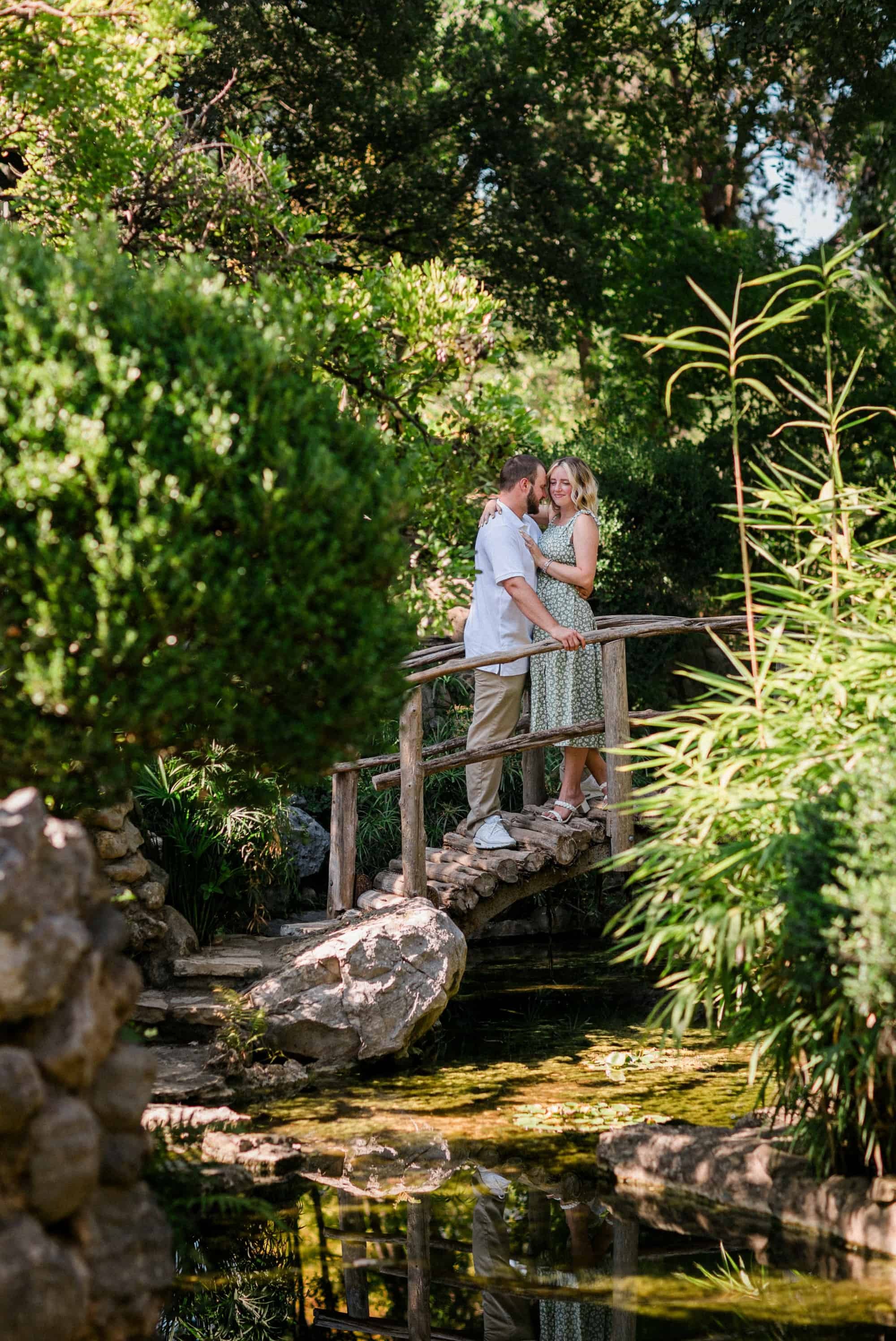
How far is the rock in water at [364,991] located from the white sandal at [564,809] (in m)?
1.48

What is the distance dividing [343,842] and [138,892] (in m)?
1.18

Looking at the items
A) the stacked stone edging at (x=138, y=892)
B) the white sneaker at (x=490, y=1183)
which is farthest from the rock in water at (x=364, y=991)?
the white sneaker at (x=490, y=1183)

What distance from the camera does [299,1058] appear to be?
21.1 ft

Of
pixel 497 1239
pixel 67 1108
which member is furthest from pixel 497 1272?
pixel 67 1108

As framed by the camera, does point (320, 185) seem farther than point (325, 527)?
Yes

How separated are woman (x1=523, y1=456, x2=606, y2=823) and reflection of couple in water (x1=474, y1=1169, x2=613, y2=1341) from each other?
3341 millimetres

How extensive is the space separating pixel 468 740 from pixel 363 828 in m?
2.28

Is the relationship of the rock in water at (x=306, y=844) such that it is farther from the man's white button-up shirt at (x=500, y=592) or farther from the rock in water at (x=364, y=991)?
the rock in water at (x=364, y=991)

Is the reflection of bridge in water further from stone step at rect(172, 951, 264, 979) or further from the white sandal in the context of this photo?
the white sandal

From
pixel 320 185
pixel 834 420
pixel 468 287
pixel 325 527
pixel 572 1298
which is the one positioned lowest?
pixel 572 1298

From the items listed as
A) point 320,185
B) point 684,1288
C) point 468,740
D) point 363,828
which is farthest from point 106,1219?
point 320,185

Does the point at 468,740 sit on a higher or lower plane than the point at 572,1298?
higher

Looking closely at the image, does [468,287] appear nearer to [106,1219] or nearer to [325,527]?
[325,527]

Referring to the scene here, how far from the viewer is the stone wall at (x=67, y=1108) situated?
2920mm
